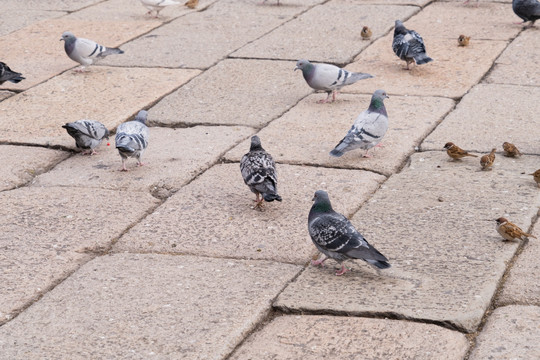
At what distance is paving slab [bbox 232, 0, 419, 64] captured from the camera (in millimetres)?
8969

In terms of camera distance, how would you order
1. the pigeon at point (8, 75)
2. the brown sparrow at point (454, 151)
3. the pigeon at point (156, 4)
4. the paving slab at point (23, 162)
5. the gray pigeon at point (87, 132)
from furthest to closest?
the pigeon at point (156, 4)
the pigeon at point (8, 75)
the gray pigeon at point (87, 132)
the paving slab at point (23, 162)
the brown sparrow at point (454, 151)

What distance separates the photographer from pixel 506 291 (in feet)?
14.3

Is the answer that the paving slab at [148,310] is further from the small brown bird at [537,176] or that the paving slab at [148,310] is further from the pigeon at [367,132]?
the small brown bird at [537,176]

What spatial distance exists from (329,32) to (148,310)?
6154 mm

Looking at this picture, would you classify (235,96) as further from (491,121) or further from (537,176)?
(537,176)

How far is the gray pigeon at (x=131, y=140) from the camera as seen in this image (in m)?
5.92

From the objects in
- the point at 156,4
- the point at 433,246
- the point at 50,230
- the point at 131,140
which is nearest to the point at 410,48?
the point at 131,140

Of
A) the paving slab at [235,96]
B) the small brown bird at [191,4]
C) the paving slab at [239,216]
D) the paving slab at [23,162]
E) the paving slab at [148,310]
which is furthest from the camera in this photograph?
the small brown bird at [191,4]

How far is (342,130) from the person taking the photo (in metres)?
→ 6.88

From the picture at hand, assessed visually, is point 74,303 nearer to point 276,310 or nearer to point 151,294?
point 151,294

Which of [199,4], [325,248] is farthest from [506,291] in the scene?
[199,4]

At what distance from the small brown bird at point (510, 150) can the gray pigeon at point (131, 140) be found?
265 centimetres

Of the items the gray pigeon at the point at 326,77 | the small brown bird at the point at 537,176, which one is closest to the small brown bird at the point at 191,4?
the gray pigeon at the point at 326,77

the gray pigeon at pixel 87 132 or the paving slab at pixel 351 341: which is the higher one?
the paving slab at pixel 351 341
